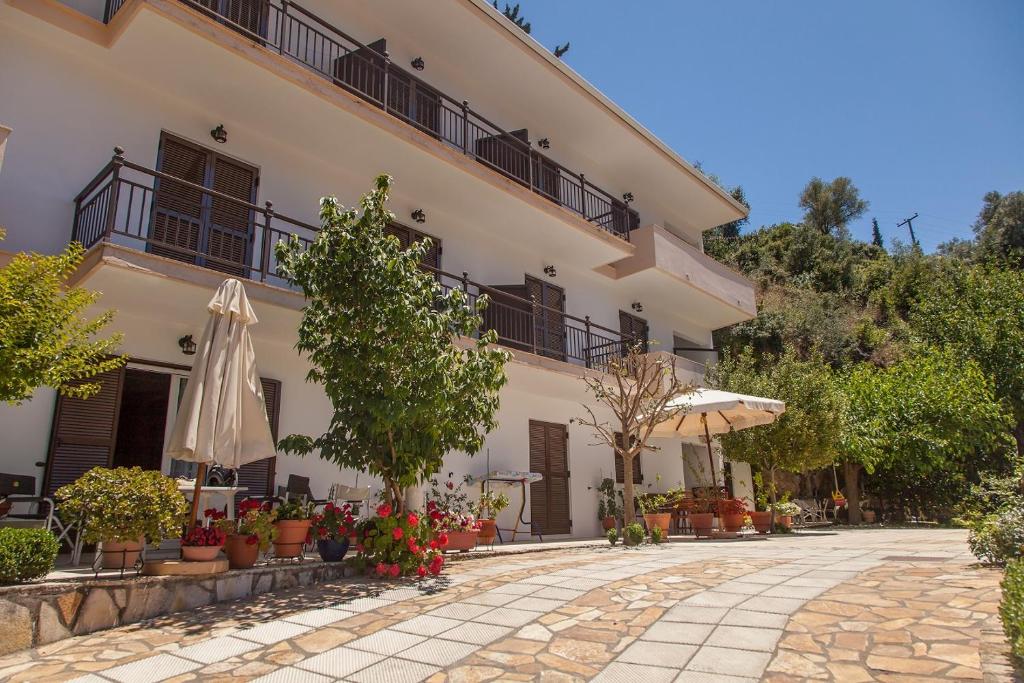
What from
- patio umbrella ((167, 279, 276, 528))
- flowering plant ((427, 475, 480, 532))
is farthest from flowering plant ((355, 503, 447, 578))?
flowering plant ((427, 475, 480, 532))

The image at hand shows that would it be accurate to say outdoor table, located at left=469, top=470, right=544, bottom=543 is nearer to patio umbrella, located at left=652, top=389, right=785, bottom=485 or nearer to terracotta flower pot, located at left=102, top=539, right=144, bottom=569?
patio umbrella, located at left=652, top=389, right=785, bottom=485

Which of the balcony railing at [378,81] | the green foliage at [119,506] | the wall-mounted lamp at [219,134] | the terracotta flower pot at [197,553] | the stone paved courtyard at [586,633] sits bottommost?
the stone paved courtyard at [586,633]

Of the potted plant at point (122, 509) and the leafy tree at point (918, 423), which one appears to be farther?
the leafy tree at point (918, 423)

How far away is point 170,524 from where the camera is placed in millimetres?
5414

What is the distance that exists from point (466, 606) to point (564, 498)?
8.59m

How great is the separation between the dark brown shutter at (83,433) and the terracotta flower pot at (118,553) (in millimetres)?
2310

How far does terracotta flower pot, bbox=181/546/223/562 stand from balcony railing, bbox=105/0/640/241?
654 cm

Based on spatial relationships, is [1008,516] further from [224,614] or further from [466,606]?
[224,614]

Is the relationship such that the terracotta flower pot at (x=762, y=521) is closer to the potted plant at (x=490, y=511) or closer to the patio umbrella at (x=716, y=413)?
the patio umbrella at (x=716, y=413)

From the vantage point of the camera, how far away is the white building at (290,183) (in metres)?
7.76

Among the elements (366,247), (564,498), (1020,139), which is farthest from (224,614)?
(1020,139)

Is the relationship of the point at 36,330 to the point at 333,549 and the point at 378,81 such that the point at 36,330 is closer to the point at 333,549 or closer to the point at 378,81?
the point at 333,549

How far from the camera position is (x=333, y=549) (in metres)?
6.94

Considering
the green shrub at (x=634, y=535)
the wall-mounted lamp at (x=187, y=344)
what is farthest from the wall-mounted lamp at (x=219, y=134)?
the green shrub at (x=634, y=535)
